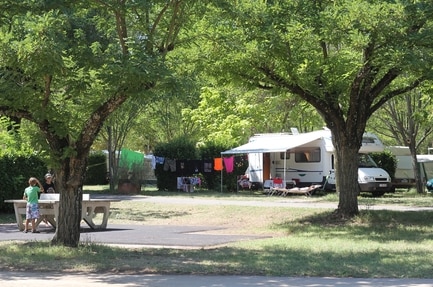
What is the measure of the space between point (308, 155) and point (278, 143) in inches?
60.6

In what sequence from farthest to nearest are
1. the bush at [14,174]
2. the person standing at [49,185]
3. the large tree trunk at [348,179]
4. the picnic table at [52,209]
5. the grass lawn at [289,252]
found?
1. the bush at [14,174]
2. the person standing at [49,185]
3. the large tree trunk at [348,179]
4. the picnic table at [52,209]
5. the grass lawn at [289,252]

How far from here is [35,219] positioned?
16172 mm

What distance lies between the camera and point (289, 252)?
12.2 m

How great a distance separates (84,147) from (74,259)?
220 cm

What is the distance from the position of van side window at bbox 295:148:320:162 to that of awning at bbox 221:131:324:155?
686mm

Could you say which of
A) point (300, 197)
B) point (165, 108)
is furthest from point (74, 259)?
point (165, 108)

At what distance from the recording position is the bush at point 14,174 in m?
21.2

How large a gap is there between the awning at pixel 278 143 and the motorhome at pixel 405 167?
23.6 feet

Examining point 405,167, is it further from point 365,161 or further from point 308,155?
point 308,155

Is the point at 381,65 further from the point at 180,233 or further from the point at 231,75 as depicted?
the point at 180,233

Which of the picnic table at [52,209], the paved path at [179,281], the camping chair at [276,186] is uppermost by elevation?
the camping chair at [276,186]

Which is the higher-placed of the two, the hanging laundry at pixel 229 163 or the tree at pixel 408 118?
the tree at pixel 408 118

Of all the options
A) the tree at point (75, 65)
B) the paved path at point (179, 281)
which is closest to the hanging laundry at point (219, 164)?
the tree at point (75, 65)

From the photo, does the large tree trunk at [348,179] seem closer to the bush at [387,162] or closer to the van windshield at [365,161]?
the van windshield at [365,161]
